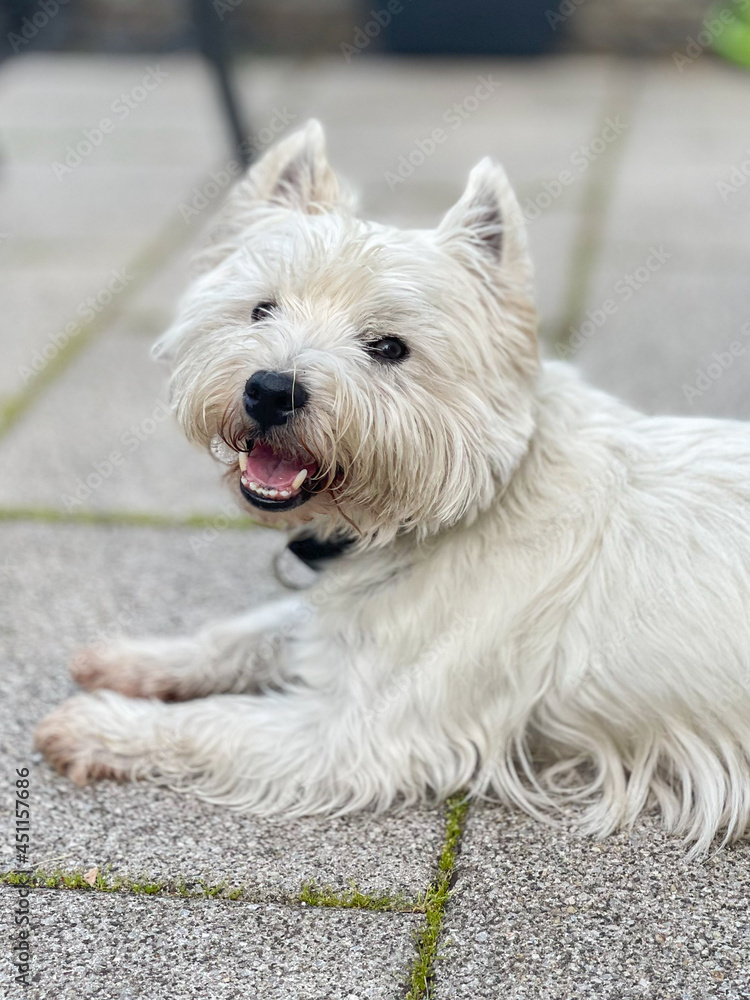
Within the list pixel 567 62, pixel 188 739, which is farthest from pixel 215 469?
pixel 567 62

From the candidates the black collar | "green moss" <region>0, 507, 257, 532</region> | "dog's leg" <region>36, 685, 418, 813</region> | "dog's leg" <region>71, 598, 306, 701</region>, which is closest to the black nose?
the black collar

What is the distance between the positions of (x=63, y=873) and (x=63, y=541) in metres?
1.67

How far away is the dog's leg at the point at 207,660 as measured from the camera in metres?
3.35

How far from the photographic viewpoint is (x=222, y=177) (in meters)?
7.80

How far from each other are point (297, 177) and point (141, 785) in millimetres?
1651

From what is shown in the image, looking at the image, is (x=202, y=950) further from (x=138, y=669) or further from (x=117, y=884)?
(x=138, y=669)

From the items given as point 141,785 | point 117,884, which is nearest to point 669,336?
point 141,785

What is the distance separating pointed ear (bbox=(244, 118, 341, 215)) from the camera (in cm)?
304

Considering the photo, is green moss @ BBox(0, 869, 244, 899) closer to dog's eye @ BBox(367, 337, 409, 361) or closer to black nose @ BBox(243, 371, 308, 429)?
black nose @ BBox(243, 371, 308, 429)

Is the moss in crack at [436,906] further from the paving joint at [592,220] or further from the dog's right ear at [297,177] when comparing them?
the paving joint at [592,220]

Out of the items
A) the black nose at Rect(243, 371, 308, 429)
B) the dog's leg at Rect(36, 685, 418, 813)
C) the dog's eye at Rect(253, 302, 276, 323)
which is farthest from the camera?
the dog's leg at Rect(36, 685, 418, 813)

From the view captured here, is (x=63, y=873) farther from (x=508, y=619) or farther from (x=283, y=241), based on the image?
(x=283, y=241)

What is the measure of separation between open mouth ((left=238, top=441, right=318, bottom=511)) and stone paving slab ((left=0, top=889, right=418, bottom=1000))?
0.90m

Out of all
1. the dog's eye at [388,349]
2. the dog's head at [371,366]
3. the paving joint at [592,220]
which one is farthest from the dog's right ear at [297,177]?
the paving joint at [592,220]
